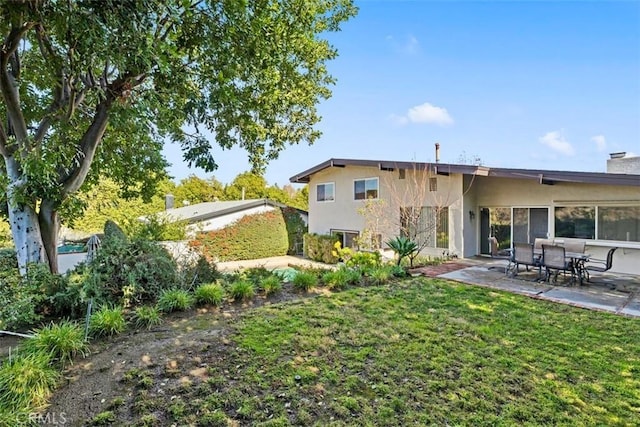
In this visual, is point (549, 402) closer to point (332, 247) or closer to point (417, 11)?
point (417, 11)

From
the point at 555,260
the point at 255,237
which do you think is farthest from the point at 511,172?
the point at 255,237

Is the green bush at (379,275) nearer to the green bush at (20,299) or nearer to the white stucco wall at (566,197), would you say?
the white stucco wall at (566,197)

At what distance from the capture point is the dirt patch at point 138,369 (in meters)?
3.12

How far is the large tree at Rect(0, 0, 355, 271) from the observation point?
14.8 feet

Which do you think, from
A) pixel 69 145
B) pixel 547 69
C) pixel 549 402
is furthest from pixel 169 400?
pixel 547 69

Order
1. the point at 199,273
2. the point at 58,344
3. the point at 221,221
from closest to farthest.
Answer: the point at 58,344 < the point at 199,273 < the point at 221,221

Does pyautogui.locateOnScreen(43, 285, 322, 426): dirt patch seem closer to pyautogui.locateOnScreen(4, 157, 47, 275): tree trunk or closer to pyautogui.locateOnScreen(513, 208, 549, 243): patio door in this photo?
pyautogui.locateOnScreen(4, 157, 47, 275): tree trunk

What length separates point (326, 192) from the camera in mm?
18422

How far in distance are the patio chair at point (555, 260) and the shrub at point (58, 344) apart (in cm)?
1014

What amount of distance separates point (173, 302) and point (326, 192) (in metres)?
13.2

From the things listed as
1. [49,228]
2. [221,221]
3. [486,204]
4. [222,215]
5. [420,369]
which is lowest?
[420,369]

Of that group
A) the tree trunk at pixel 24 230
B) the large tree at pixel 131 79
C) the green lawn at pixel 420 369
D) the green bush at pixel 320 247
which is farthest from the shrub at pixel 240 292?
the green bush at pixel 320 247

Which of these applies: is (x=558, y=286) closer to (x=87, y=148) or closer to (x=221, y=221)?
(x=87, y=148)

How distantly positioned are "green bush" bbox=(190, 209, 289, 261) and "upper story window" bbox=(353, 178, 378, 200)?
5592 millimetres
